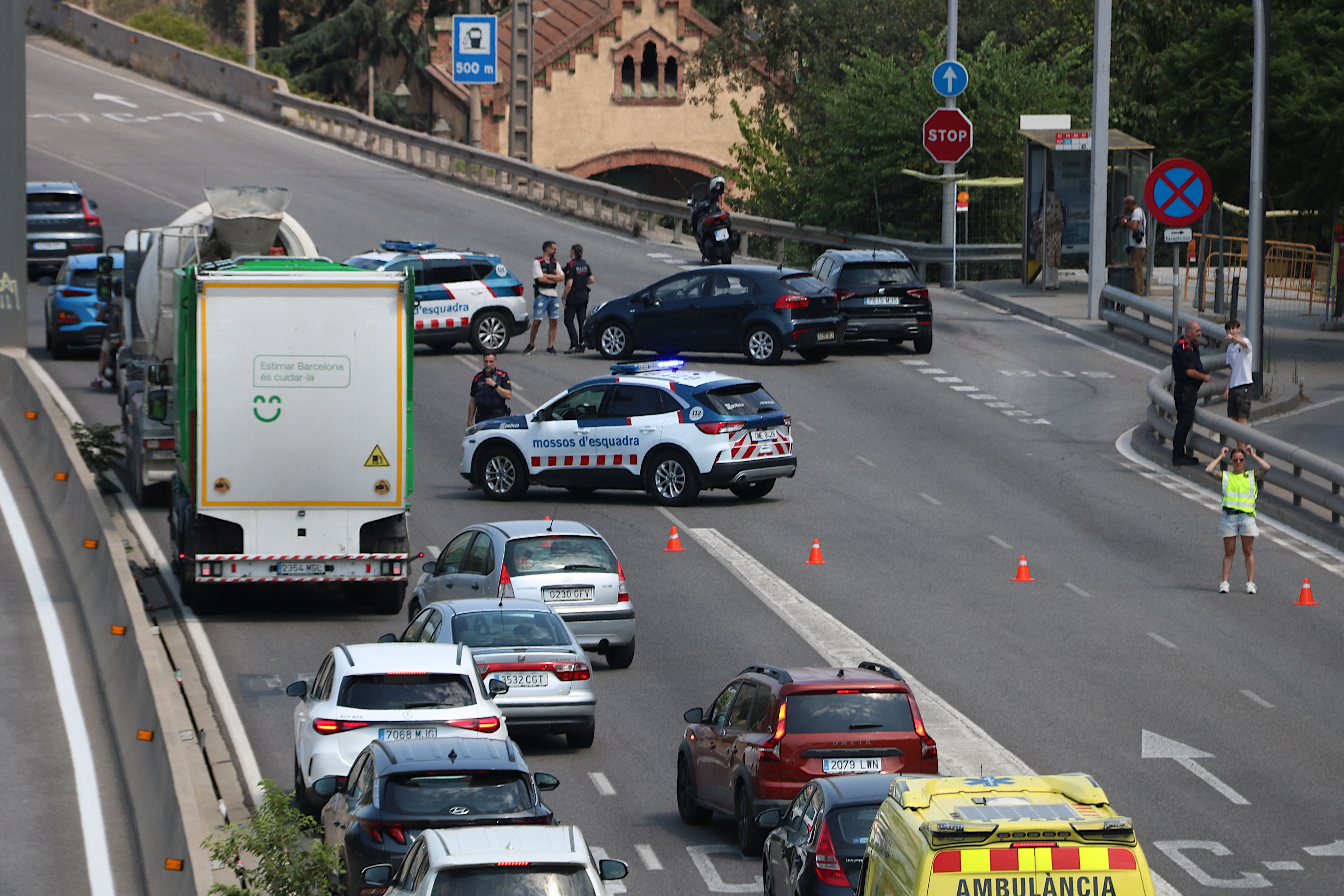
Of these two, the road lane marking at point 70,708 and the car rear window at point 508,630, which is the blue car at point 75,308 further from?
the car rear window at point 508,630

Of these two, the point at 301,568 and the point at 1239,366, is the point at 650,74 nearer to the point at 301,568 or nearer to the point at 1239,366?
the point at 1239,366

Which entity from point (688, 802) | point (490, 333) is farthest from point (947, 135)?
point (688, 802)

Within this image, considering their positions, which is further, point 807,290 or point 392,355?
point 807,290

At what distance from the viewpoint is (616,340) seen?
33.8 m

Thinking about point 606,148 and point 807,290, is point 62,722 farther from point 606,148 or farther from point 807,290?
point 606,148

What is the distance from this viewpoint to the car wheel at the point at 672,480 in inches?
1002

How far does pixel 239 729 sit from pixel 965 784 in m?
8.95

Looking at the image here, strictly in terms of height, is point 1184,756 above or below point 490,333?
below

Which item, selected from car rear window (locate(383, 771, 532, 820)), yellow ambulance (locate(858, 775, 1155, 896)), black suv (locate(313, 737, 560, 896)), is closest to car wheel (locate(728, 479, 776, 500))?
black suv (locate(313, 737, 560, 896))

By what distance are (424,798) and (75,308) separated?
23714 mm

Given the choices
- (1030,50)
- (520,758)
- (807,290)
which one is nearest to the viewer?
(520,758)

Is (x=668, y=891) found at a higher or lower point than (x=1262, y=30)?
lower

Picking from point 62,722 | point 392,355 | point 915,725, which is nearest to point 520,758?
point 915,725

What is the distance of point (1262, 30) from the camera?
27.6 m
